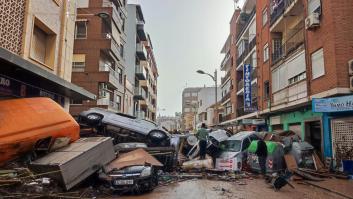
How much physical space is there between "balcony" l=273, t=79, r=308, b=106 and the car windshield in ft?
17.6

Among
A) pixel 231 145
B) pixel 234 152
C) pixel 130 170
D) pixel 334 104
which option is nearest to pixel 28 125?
pixel 130 170

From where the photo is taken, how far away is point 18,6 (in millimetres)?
12320

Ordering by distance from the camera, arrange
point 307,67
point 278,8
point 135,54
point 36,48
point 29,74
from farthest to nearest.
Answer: point 135,54
point 278,8
point 307,67
point 36,48
point 29,74

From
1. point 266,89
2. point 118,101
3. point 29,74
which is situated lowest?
point 29,74

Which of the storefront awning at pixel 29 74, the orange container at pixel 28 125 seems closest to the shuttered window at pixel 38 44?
the storefront awning at pixel 29 74

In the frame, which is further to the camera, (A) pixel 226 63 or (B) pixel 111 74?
(A) pixel 226 63

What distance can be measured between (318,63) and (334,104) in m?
3.67

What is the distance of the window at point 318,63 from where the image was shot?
59.3 feet

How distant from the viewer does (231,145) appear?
1759 cm

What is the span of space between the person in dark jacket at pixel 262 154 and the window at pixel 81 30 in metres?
22.9

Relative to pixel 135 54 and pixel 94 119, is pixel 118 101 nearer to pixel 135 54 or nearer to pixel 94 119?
pixel 135 54

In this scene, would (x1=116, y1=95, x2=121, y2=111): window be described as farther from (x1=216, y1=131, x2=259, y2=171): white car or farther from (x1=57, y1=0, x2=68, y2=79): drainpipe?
(x1=216, y1=131, x2=259, y2=171): white car

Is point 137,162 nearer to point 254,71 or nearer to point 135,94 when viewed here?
point 254,71

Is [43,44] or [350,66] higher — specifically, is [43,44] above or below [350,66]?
above
